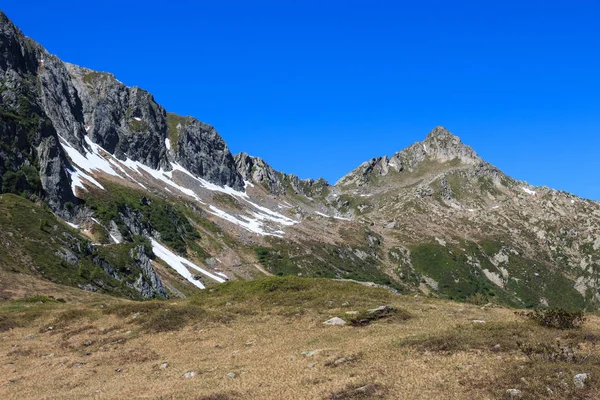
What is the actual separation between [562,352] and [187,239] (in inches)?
6402

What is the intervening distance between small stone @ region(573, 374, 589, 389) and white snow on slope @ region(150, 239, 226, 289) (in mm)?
115060

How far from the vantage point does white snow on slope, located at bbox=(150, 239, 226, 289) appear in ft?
424

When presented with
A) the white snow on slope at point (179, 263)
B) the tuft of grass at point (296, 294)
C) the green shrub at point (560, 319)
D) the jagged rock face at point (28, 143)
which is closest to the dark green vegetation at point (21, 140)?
the jagged rock face at point (28, 143)

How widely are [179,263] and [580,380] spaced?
131828 millimetres

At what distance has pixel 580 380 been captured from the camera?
1517 cm

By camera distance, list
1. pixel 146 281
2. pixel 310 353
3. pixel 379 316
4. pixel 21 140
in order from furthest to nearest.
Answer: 1. pixel 21 140
2. pixel 146 281
3. pixel 379 316
4. pixel 310 353

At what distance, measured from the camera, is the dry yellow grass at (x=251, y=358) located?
17.6 metres

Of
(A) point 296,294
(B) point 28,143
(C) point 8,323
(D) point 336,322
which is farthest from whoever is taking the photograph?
(B) point 28,143

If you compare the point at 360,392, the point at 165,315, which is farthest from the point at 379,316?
the point at 165,315

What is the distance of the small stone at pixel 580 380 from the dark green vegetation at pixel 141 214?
432ft

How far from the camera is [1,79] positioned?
518 feet

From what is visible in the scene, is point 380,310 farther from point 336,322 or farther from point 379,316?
point 336,322

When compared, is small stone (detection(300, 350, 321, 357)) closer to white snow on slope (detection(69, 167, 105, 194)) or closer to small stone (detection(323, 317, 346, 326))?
small stone (detection(323, 317, 346, 326))

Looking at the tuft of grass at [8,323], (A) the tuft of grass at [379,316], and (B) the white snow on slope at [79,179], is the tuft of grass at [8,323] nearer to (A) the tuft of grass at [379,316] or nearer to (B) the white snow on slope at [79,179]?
(A) the tuft of grass at [379,316]
